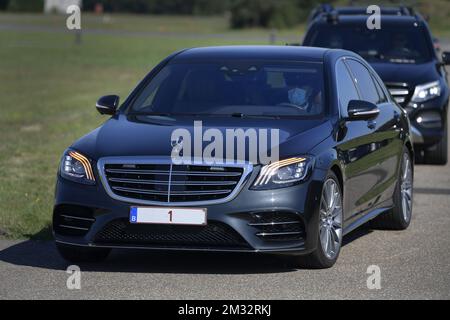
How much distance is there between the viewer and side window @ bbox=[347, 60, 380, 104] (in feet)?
33.3

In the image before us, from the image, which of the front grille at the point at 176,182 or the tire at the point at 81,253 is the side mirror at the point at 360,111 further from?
the tire at the point at 81,253

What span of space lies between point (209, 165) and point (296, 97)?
4.90ft

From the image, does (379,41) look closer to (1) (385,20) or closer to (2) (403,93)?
(1) (385,20)

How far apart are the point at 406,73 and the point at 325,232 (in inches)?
277

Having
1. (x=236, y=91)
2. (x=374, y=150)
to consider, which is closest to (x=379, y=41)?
(x=374, y=150)

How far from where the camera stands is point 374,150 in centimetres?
973

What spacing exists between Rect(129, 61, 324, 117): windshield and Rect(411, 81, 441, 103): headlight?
5789mm

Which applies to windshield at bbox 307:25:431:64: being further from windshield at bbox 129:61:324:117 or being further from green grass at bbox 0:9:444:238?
windshield at bbox 129:61:324:117

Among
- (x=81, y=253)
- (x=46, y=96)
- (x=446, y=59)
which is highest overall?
(x=81, y=253)

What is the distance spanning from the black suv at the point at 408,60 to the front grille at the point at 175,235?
7329 millimetres

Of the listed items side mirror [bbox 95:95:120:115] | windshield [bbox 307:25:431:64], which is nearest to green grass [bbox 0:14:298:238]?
side mirror [bbox 95:95:120:115]

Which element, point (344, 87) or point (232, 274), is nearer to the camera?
point (232, 274)

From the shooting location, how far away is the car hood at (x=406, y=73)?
15.0 metres

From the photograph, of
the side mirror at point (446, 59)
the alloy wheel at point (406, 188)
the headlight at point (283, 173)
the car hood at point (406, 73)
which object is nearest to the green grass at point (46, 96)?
the headlight at point (283, 173)
